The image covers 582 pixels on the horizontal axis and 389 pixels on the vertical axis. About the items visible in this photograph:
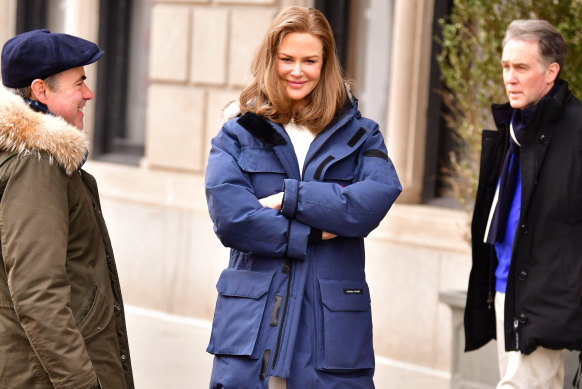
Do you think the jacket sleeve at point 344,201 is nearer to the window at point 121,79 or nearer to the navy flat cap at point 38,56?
the navy flat cap at point 38,56

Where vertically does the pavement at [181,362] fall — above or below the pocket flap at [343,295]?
below

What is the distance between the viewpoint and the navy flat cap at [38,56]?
10.5 feet

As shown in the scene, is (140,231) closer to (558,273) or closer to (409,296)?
(409,296)

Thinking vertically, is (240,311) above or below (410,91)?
below

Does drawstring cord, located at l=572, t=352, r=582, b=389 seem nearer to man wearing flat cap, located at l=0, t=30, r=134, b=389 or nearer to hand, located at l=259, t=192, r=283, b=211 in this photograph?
hand, located at l=259, t=192, r=283, b=211

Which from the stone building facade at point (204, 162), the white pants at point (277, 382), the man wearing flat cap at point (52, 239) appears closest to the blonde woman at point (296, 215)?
the white pants at point (277, 382)

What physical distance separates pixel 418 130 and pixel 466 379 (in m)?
2.58

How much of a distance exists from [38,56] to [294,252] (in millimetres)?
1032

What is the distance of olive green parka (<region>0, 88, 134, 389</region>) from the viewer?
299cm

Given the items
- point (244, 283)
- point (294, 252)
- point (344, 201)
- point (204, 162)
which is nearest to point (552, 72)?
point (344, 201)

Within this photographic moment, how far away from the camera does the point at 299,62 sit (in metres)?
3.79

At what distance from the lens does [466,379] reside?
5.60 metres

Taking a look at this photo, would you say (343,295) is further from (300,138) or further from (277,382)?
(300,138)

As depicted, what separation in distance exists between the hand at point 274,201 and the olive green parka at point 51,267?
0.61m
